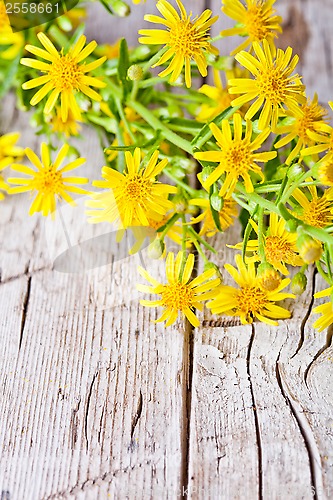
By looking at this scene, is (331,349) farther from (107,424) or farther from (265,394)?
(107,424)

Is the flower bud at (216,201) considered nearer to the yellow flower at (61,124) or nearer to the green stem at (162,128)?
the green stem at (162,128)

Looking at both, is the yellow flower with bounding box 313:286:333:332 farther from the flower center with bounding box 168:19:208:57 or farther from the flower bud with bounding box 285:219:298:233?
the flower center with bounding box 168:19:208:57

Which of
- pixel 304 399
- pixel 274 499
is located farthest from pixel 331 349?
pixel 274 499

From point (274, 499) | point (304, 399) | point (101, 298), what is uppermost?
point (101, 298)

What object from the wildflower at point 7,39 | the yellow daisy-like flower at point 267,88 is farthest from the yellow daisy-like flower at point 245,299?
the wildflower at point 7,39

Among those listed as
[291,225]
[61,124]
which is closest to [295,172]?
[291,225]
